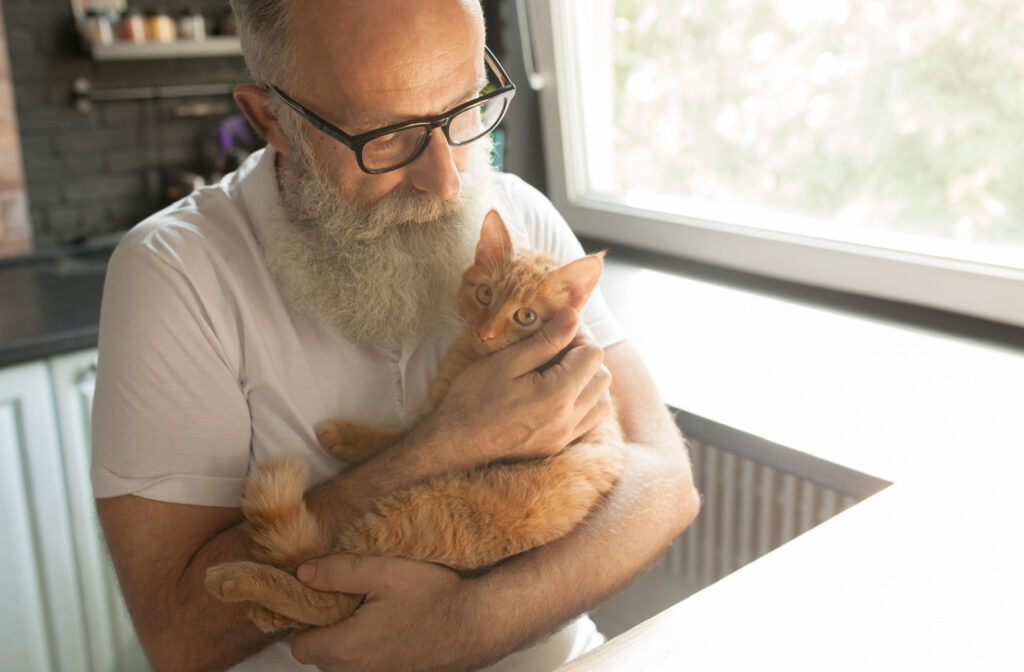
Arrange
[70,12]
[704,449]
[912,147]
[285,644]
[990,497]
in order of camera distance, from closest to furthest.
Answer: [990,497] → [285,644] → [912,147] → [704,449] → [70,12]

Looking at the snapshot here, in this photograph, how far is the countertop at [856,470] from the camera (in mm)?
660

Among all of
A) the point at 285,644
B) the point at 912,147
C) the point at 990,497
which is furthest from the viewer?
the point at 912,147

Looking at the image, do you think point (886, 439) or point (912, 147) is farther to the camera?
point (912, 147)

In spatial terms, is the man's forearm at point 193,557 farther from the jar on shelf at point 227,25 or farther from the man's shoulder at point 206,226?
the jar on shelf at point 227,25

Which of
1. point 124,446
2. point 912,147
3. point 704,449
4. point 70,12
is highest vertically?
point 70,12

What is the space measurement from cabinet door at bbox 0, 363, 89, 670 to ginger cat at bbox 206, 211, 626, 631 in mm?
951

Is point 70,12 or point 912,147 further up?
point 70,12

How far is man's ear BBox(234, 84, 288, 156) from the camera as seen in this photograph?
1054 millimetres

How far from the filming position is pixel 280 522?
2.90 feet

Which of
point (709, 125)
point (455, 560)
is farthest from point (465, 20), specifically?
point (709, 125)

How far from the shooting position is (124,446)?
92cm

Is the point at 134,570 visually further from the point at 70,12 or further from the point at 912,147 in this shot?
the point at 70,12

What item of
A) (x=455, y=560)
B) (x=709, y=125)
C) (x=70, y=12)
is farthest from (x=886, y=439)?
(x=70, y=12)

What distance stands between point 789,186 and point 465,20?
1207 mm
